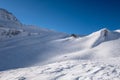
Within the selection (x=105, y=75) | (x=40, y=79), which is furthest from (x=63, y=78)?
(x=105, y=75)

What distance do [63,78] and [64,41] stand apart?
8.24m

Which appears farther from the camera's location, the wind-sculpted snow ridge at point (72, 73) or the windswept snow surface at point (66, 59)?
the windswept snow surface at point (66, 59)

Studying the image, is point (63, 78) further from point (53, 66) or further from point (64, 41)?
point (64, 41)

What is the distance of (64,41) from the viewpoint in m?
16.5

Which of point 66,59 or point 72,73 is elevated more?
point 66,59

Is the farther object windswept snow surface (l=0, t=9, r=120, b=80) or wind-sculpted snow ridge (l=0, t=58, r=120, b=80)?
windswept snow surface (l=0, t=9, r=120, b=80)

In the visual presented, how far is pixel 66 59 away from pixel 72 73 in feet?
10.4

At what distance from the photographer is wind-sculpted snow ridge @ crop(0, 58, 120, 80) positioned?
8.38m

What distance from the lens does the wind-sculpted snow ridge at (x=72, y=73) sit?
8.38 metres

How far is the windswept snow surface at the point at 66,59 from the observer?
28.8 feet

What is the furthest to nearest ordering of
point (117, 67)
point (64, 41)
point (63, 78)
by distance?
point (64, 41) < point (117, 67) < point (63, 78)

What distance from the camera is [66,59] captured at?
39.3 feet

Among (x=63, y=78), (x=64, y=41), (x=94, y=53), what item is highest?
Answer: (x=64, y=41)

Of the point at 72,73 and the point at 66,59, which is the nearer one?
the point at 72,73
